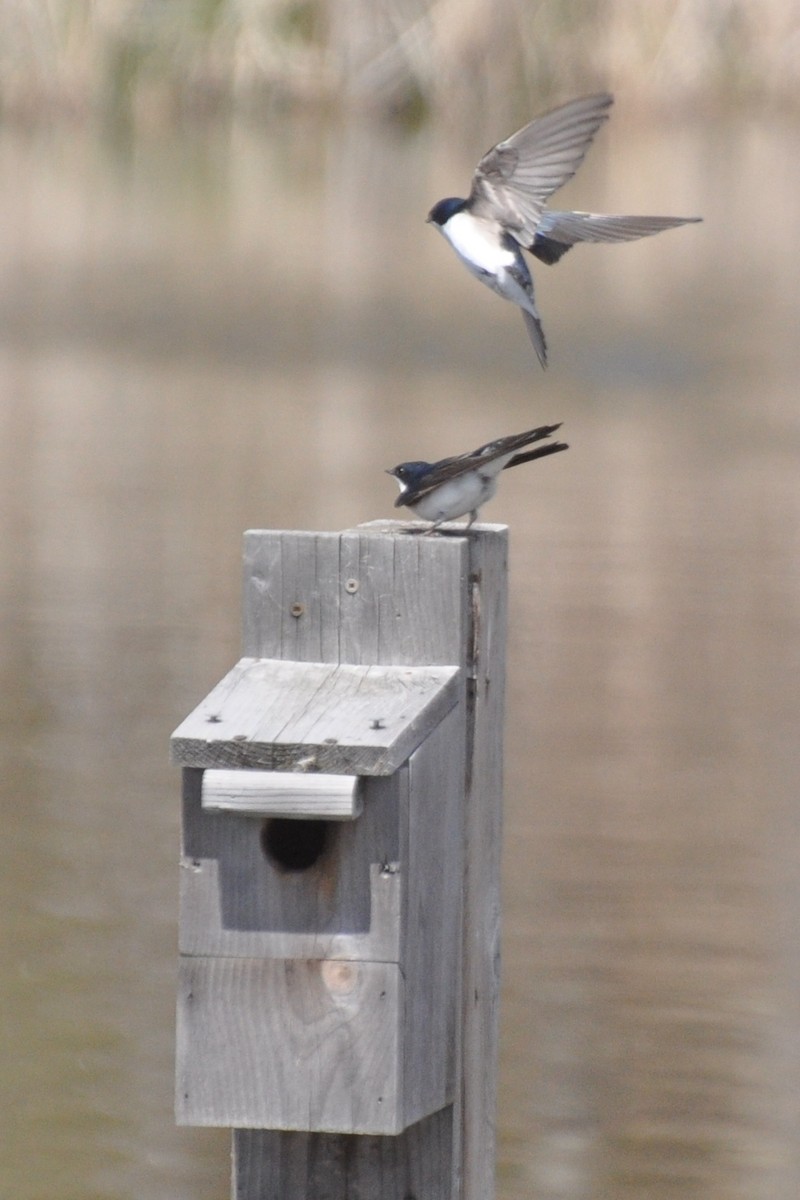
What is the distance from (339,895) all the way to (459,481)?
58 cm

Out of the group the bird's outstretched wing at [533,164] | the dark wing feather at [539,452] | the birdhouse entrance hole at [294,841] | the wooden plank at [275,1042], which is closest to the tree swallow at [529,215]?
the bird's outstretched wing at [533,164]

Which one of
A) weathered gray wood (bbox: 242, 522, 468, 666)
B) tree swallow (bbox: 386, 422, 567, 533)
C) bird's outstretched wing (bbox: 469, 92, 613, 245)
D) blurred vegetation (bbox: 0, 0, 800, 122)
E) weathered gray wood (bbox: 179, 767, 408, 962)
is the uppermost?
blurred vegetation (bbox: 0, 0, 800, 122)

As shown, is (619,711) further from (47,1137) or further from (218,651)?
(47,1137)

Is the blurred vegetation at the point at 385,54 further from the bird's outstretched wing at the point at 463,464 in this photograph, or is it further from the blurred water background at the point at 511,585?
the bird's outstretched wing at the point at 463,464

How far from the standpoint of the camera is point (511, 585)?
8.11 meters

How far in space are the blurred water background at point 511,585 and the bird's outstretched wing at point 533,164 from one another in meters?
1.69

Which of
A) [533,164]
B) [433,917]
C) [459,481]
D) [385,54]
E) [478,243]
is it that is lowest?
[433,917]

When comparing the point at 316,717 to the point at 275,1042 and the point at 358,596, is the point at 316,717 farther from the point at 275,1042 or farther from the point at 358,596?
the point at 275,1042

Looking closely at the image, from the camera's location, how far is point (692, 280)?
17.1 metres

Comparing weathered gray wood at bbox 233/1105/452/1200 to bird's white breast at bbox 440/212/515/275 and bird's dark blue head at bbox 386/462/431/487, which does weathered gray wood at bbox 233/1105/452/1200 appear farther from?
bird's white breast at bbox 440/212/515/275

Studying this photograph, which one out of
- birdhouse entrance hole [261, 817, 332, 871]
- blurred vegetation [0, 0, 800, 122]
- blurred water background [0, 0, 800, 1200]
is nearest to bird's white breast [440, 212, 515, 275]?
birdhouse entrance hole [261, 817, 332, 871]

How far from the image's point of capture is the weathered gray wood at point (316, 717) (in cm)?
250

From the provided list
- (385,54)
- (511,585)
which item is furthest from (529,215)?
(385,54)

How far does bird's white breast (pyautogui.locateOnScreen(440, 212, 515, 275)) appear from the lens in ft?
11.7
